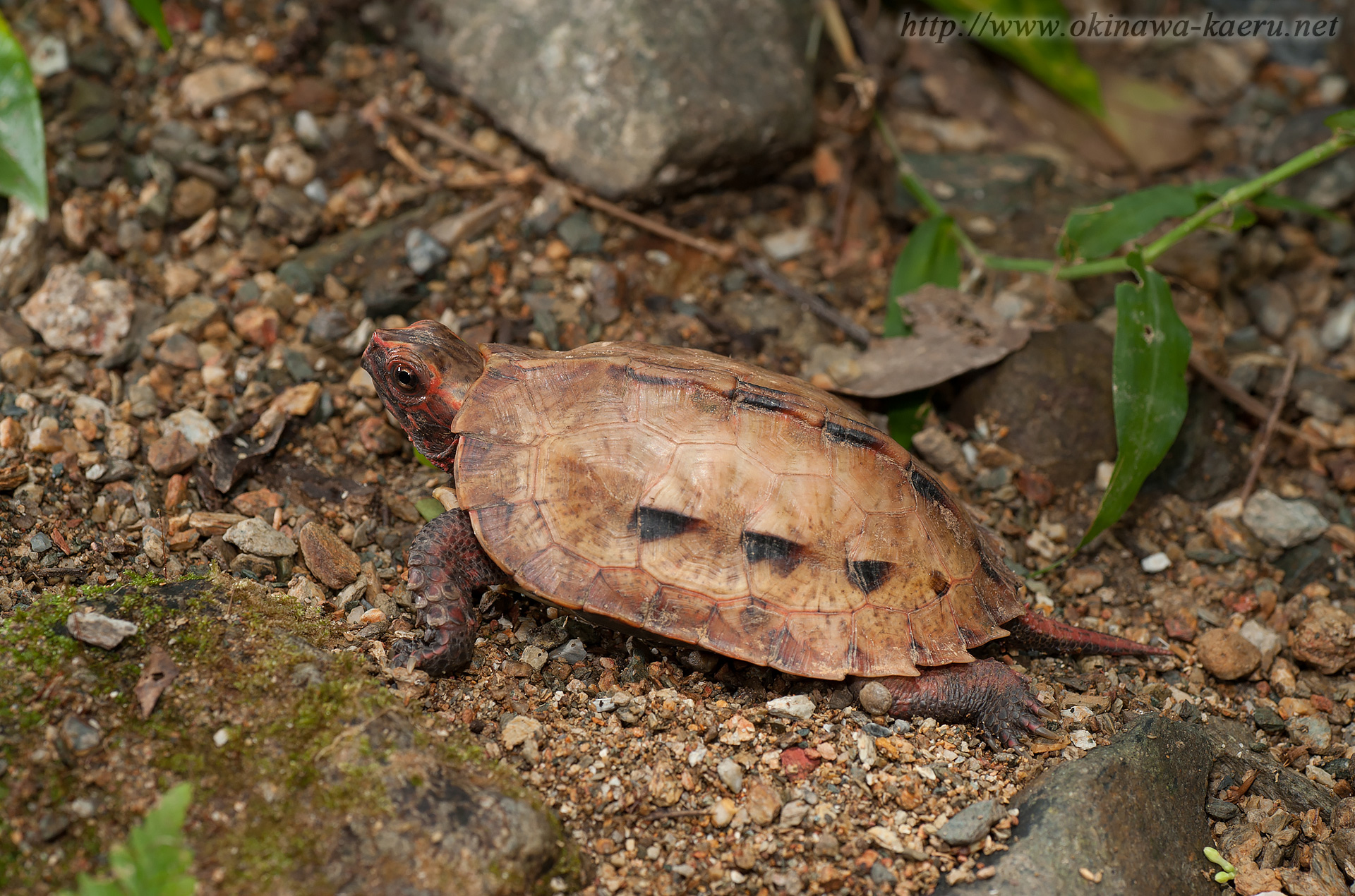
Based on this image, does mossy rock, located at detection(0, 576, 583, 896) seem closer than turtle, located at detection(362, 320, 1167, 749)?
Yes

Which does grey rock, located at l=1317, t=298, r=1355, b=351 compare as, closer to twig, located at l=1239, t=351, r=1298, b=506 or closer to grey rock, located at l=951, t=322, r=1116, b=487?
twig, located at l=1239, t=351, r=1298, b=506

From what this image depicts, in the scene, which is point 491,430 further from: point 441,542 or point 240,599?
point 240,599

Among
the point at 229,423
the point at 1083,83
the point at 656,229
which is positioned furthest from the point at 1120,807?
the point at 1083,83

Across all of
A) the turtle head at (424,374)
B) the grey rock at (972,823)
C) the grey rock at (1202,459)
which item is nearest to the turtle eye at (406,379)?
the turtle head at (424,374)

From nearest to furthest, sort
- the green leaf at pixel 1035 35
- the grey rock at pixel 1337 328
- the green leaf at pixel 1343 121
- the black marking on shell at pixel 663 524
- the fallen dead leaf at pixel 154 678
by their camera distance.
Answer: the fallen dead leaf at pixel 154 678 → the black marking on shell at pixel 663 524 → the green leaf at pixel 1343 121 → the grey rock at pixel 1337 328 → the green leaf at pixel 1035 35

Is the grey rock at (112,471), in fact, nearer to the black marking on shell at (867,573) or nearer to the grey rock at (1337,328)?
the black marking on shell at (867,573)

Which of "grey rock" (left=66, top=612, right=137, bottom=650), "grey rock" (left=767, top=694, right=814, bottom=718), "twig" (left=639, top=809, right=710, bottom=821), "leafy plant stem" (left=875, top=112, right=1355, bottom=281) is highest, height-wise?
"leafy plant stem" (left=875, top=112, right=1355, bottom=281)

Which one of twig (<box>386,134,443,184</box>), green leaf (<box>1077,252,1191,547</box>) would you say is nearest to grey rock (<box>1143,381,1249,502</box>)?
green leaf (<box>1077,252,1191,547</box>)
